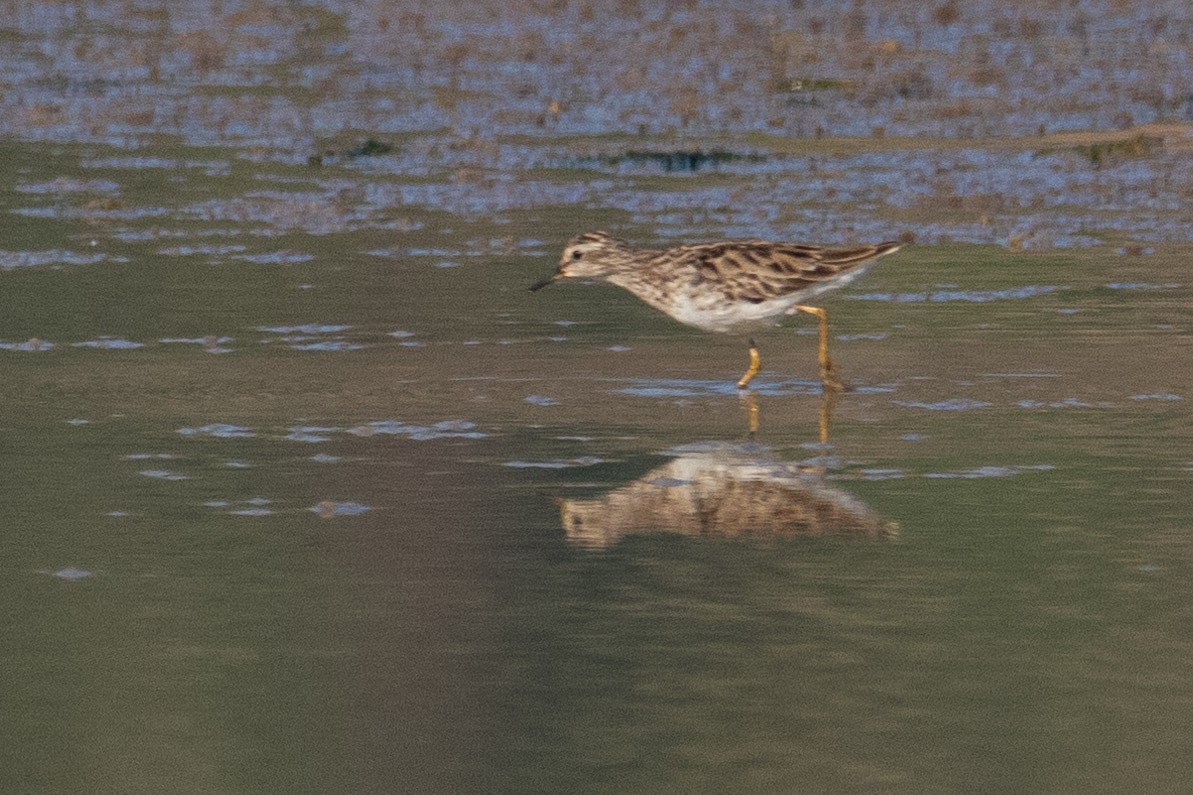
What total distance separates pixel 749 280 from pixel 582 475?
2931 millimetres

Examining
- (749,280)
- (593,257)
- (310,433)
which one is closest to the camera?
(310,433)

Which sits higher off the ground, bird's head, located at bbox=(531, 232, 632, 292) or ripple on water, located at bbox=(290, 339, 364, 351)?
bird's head, located at bbox=(531, 232, 632, 292)

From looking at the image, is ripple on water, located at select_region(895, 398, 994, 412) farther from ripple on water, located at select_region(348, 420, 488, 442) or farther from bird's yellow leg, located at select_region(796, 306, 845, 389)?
ripple on water, located at select_region(348, 420, 488, 442)

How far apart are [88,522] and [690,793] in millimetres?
3518

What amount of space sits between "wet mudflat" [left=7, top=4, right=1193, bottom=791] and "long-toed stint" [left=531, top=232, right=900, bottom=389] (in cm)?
30

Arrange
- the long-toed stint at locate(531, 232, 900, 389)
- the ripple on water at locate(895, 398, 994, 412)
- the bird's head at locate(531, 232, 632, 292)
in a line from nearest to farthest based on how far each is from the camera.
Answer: the ripple on water at locate(895, 398, 994, 412)
the long-toed stint at locate(531, 232, 900, 389)
the bird's head at locate(531, 232, 632, 292)

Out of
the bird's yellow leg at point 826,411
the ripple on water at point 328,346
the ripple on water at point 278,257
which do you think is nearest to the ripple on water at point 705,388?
the bird's yellow leg at point 826,411

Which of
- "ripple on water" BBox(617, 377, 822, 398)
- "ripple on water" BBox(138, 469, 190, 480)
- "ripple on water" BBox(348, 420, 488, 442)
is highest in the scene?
"ripple on water" BBox(138, 469, 190, 480)

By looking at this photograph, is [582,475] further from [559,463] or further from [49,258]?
[49,258]

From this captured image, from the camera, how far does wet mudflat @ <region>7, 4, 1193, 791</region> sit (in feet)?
20.4

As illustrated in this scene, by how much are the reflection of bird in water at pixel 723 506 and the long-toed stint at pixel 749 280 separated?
7.95ft

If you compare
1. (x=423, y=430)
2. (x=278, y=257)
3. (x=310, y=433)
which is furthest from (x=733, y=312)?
(x=278, y=257)

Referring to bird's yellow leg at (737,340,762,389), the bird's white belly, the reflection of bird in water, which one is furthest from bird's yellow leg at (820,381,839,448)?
the bird's white belly

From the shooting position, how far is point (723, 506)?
28.7 ft
